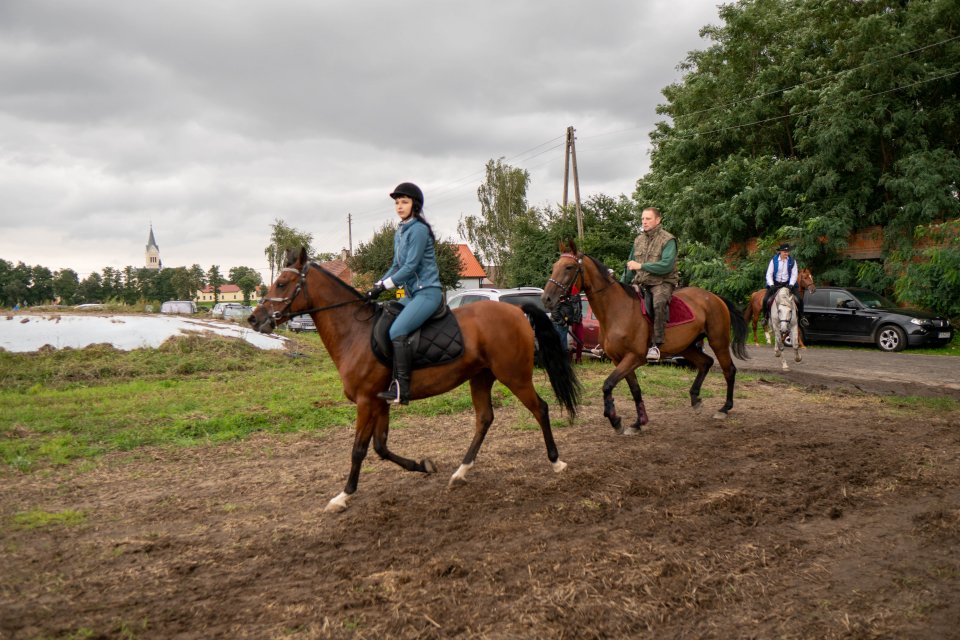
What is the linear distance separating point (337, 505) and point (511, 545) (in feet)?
5.29

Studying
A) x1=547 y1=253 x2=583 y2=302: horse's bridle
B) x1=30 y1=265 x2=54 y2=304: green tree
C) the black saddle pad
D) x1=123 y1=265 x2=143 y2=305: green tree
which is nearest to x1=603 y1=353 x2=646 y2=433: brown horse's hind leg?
x1=547 y1=253 x2=583 y2=302: horse's bridle

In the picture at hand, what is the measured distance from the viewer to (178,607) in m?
3.37

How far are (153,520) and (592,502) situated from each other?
352 centimetres

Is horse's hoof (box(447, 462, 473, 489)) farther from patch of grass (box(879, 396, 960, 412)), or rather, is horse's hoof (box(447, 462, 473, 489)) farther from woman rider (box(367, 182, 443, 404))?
patch of grass (box(879, 396, 960, 412))

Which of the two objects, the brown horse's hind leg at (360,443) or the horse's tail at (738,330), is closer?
the brown horse's hind leg at (360,443)

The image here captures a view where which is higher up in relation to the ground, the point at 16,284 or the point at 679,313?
the point at 16,284

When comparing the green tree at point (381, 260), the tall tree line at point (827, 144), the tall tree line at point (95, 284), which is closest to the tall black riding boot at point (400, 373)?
the tall tree line at point (827, 144)

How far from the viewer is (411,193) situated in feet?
17.5

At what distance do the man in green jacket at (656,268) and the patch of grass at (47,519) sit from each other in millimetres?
6319

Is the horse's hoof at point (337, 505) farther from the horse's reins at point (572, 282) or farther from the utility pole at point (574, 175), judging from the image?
Result: the utility pole at point (574, 175)

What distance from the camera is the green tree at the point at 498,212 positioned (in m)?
53.4

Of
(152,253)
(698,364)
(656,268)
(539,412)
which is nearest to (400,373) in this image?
(539,412)

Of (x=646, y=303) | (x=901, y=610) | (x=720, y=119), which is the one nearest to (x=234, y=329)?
(x=646, y=303)

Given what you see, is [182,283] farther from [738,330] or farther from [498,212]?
[738,330]
